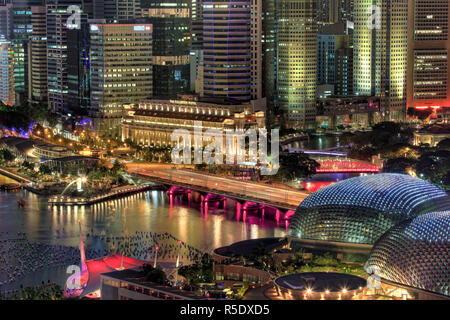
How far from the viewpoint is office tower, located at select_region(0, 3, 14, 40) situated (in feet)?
437

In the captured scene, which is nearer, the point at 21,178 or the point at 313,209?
the point at 313,209

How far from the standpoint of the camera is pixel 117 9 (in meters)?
124

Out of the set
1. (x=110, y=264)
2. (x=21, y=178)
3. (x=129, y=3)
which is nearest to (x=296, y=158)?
(x=21, y=178)

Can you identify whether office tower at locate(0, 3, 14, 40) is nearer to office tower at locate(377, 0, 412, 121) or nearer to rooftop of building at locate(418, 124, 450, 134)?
office tower at locate(377, 0, 412, 121)

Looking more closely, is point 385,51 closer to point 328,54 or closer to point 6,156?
point 328,54

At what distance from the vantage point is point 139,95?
94688 millimetres

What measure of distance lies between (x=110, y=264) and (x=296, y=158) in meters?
30.9

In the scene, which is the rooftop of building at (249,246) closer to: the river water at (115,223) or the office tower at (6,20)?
the river water at (115,223)

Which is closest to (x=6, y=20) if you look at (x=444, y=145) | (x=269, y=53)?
(x=269, y=53)

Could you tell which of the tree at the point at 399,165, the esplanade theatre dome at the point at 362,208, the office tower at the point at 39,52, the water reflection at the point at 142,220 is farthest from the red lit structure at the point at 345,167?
the office tower at the point at 39,52

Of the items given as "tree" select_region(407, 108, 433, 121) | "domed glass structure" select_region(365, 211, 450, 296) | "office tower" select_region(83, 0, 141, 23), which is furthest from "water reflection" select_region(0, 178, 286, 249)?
"office tower" select_region(83, 0, 141, 23)

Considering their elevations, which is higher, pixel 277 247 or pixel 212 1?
pixel 212 1

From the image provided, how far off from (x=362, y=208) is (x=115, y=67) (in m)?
49.8
